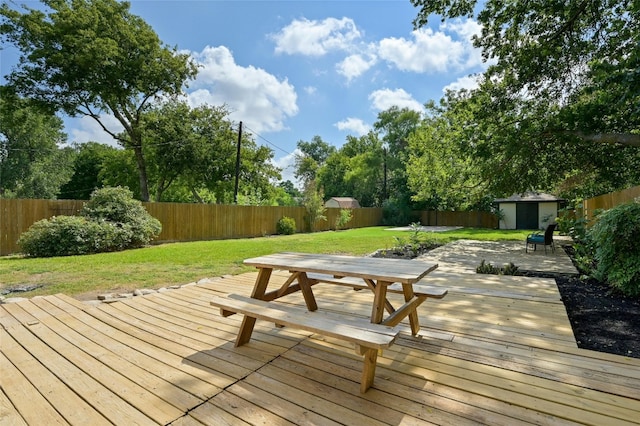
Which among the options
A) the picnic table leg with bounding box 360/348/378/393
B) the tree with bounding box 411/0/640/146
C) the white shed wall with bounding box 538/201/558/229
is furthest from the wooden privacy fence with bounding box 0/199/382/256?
the white shed wall with bounding box 538/201/558/229

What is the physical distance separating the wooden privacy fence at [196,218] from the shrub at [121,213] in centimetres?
62

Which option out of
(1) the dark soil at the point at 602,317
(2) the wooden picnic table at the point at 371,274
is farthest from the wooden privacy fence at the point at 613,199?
(2) the wooden picnic table at the point at 371,274

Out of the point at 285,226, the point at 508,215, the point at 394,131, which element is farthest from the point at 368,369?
the point at 394,131

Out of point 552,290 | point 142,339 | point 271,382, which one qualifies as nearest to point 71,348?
point 142,339

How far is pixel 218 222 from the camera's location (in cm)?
1378

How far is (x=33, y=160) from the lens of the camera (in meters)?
27.0

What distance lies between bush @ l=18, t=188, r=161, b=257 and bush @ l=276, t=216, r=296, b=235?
257 inches

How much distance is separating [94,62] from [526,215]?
26380 millimetres

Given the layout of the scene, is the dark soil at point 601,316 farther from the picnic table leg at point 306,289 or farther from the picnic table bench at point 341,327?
the picnic table leg at point 306,289

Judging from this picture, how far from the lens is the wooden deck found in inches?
67.7

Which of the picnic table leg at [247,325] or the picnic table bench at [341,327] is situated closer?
the picnic table bench at [341,327]

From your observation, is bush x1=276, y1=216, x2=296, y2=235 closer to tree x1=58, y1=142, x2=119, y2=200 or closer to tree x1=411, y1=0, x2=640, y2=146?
tree x1=411, y1=0, x2=640, y2=146

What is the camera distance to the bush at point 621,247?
160 inches

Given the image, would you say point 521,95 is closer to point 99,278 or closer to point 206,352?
point 206,352
